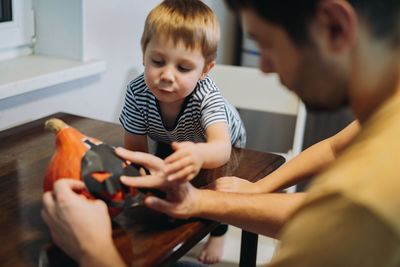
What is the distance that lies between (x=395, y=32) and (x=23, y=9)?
3.73 feet

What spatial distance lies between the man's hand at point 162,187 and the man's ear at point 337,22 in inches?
12.9

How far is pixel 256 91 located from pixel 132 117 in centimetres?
68

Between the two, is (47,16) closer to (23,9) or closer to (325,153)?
(23,9)

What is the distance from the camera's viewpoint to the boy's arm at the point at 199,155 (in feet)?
2.66

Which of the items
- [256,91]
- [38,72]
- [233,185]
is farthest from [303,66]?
[256,91]

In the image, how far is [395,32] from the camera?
57 centimetres

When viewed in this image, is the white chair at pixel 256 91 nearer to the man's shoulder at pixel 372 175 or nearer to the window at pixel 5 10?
the window at pixel 5 10

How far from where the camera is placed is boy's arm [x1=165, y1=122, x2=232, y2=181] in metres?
0.81

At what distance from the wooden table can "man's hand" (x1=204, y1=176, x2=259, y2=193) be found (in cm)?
3

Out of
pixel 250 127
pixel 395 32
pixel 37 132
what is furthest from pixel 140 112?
pixel 250 127

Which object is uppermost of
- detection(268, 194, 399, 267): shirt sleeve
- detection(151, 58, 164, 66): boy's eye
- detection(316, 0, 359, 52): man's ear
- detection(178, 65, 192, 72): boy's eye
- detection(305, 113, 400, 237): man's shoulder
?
detection(316, 0, 359, 52): man's ear

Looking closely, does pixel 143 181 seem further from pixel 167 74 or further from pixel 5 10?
pixel 5 10

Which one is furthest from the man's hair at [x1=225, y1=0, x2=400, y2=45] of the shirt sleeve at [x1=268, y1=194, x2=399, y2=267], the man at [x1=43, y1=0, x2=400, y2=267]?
the shirt sleeve at [x1=268, y1=194, x2=399, y2=267]

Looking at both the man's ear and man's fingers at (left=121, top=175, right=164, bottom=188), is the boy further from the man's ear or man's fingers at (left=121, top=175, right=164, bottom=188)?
the man's ear
